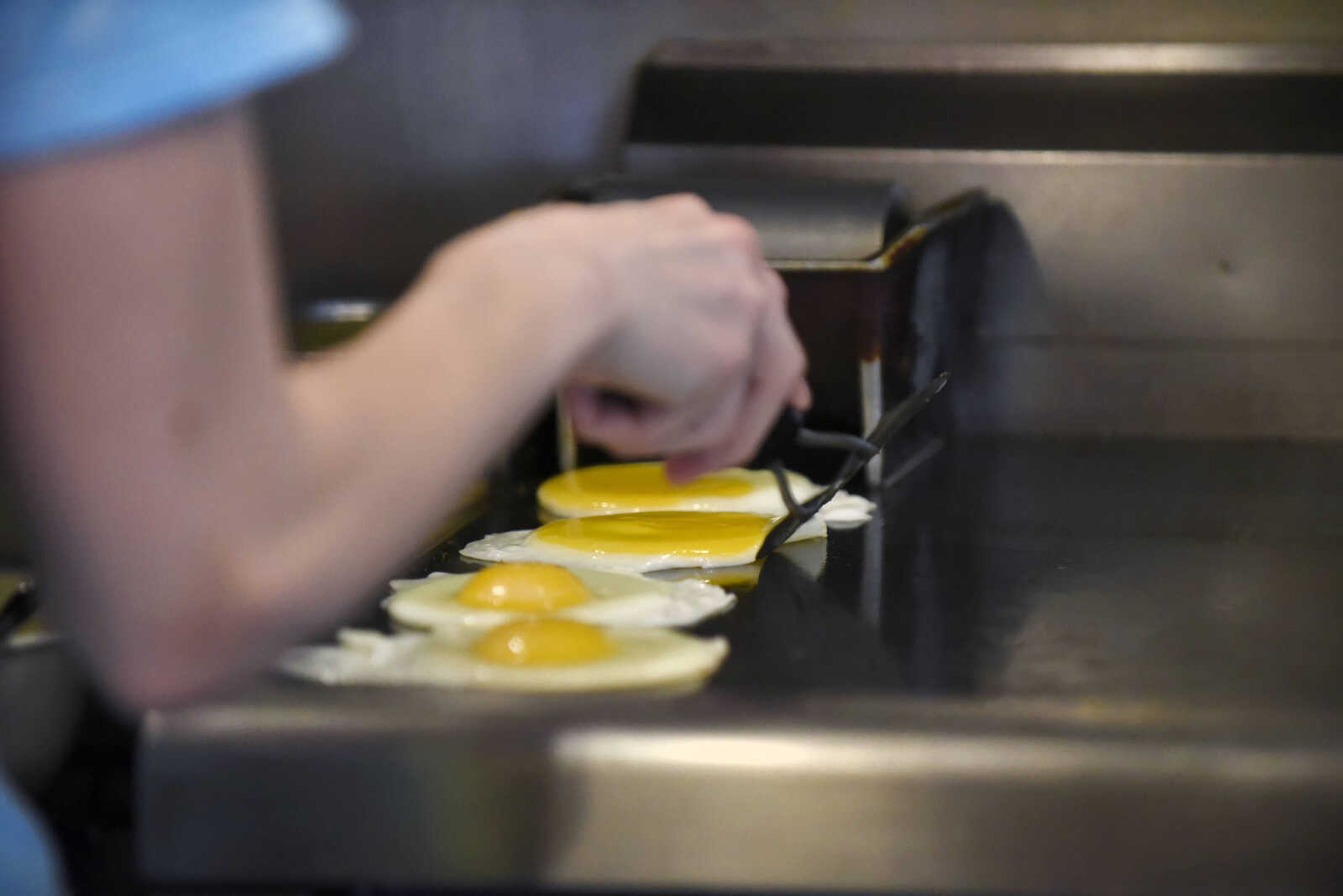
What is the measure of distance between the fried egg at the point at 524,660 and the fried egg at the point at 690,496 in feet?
1.25

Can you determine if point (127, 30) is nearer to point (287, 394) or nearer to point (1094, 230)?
point (287, 394)

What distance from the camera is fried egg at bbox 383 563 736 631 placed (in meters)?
1.05

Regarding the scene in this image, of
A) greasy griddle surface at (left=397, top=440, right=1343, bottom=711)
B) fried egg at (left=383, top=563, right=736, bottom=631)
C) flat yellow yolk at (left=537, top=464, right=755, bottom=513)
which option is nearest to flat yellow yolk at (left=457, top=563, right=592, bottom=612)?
fried egg at (left=383, top=563, right=736, bottom=631)

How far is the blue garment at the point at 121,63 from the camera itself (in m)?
0.51

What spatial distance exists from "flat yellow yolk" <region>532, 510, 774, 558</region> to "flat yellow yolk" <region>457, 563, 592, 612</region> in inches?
5.3

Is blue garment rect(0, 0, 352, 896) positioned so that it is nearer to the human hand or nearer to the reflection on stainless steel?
the human hand

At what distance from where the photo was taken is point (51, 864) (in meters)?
0.70

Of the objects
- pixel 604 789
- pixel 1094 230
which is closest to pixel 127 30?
pixel 604 789

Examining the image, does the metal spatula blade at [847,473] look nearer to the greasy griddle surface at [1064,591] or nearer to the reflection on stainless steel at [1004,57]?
the greasy griddle surface at [1064,591]

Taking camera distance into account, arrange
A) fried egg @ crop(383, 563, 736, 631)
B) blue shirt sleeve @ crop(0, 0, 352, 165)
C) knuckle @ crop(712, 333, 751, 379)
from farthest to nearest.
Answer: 1. fried egg @ crop(383, 563, 736, 631)
2. knuckle @ crop(712, 333, 751, 379)
3. blue shirt sleeve @ crop(0, 0, 352, 165)

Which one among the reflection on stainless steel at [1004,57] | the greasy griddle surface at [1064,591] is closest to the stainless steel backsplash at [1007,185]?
the reflection on stainless steel at [1004,57]

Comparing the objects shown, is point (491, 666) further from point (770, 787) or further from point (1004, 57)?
point (1004, 57)

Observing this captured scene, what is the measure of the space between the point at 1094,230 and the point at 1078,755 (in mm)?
1122

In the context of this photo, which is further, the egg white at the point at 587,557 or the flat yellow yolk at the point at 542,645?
the egg white at the point at 587,557
